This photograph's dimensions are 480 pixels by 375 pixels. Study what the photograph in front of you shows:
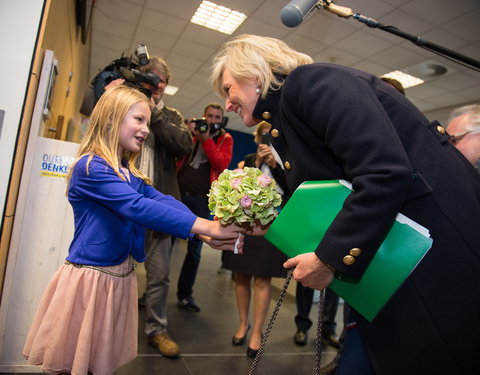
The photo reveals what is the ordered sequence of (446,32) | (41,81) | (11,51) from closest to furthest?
(11,51), (41,81), (446,32)

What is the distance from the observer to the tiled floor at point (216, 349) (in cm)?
220

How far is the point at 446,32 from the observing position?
4832mm

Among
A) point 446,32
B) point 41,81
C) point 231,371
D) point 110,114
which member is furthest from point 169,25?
point 231,371

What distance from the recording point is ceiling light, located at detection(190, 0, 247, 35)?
5.22 metres

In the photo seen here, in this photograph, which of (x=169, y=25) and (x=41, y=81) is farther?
(x=169, y=25)

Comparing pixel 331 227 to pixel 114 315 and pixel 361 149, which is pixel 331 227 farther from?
pixel 114 315

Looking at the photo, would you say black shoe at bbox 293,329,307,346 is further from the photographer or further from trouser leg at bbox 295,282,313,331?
the photographer

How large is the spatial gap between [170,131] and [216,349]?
1555mm

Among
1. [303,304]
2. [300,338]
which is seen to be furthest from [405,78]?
[300,338]

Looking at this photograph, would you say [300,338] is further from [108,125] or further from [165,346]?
[108,125]

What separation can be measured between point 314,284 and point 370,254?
0.17m

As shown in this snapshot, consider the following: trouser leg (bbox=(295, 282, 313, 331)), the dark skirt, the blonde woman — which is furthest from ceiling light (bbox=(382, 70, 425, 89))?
the blonde woman

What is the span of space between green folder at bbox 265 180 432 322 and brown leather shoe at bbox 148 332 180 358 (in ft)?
5.16

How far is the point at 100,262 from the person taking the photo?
1387 mm
